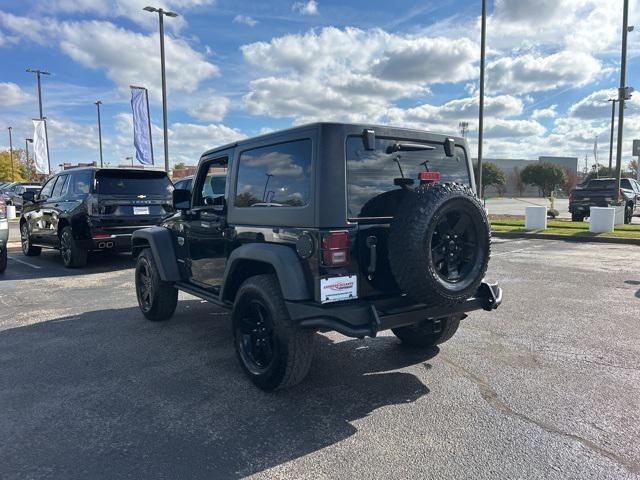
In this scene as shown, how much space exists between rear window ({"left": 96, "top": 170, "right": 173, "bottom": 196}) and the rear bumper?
6825 millimetres

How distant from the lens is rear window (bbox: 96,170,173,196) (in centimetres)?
899

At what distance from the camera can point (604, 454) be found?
9.25 feet

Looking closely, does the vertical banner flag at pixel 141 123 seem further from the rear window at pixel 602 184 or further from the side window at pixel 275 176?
the rear window at pixel 602 184

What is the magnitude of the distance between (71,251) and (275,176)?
699 cm

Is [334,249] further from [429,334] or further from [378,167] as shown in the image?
[429,334]

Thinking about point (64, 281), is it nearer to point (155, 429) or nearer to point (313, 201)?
point (155, 429)

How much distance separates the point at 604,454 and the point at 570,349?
6.38ft

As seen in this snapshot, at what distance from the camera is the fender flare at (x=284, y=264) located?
3324mm

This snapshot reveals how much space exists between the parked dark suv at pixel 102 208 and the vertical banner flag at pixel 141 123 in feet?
29.6

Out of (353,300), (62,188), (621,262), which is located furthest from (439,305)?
(62,188)

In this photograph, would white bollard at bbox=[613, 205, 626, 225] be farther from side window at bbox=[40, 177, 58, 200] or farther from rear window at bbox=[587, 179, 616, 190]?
side window at bbox=[40, 177, 58, 200]

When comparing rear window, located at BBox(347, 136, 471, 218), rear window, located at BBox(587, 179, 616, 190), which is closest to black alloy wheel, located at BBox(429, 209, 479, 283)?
rear window, located at BBox(347, 136, 471, 218)

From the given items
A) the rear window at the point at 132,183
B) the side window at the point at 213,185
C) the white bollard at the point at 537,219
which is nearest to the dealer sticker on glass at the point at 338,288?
the side window at the point at 213,185

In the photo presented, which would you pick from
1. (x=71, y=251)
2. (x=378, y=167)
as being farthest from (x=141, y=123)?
(x=378, y=167)
